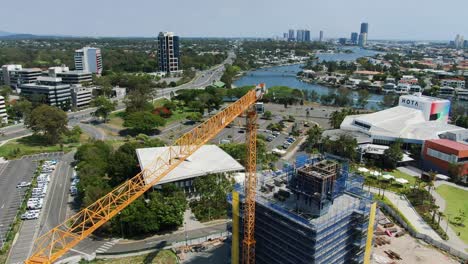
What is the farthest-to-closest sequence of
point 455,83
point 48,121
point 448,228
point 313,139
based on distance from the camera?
point 455,83 → point 313,139 → point 48,121 → point 448,228

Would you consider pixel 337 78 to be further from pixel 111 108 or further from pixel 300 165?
pixel 300 165

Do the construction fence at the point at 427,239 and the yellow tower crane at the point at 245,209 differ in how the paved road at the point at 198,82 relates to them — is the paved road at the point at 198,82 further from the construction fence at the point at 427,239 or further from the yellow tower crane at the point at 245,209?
the construction fence at the point at 427,239

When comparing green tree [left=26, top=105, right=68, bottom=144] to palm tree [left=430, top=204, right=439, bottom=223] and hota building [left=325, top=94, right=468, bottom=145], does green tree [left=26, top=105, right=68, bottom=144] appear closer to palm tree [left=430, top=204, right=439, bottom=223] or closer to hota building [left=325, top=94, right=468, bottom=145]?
hota building [left=325, top=94, right=468, bottom=145]

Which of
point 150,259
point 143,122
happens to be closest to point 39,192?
point 150,259

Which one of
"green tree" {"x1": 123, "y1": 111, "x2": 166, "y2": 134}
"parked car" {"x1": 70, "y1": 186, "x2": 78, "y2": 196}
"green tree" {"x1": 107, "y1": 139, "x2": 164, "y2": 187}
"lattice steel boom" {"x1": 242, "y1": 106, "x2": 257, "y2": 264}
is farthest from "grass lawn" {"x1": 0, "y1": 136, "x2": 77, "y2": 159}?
"lattice steel boom" {"x1": 242, "y1": 106, "x2": 257, "y2": 264}

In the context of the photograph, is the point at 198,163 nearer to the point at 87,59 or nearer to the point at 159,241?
the point at 159,241

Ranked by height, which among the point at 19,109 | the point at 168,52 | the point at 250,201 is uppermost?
the point at 168,52
